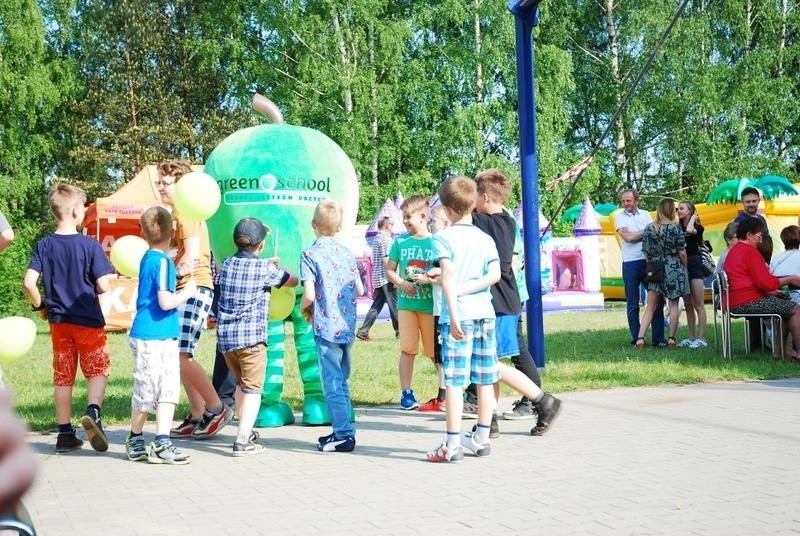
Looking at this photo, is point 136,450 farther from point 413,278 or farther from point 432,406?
point 432,406

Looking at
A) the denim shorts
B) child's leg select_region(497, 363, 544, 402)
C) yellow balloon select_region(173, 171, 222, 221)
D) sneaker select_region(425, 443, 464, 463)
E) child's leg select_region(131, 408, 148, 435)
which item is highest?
yellow balloon select_region(173, 171, 222, 221)

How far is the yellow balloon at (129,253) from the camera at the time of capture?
6.20 metres

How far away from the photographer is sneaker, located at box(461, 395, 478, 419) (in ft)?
23.8

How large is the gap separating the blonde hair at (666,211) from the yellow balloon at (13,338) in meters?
9.20

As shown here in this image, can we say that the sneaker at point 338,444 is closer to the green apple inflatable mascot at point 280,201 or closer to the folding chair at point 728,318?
the green apple inflatable mascot at point 280,201

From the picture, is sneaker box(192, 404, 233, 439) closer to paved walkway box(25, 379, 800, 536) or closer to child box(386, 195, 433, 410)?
paved walkway box(25, 379, 800, 536)

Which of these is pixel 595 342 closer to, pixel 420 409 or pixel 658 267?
pixel 658 267

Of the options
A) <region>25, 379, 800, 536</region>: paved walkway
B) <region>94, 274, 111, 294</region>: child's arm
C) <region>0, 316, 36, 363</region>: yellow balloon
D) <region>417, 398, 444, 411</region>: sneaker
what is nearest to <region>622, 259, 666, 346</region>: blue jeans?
<region>25, 379, 800, 536</region>: paved walkway

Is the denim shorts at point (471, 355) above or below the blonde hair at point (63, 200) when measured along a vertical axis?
below

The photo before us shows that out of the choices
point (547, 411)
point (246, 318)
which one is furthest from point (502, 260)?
point (246, 318)

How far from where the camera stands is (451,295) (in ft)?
18.2

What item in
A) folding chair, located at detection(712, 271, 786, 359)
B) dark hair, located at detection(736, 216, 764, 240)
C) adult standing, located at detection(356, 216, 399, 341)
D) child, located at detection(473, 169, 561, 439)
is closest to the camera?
child, located at detection(473, 169, 561, 439)

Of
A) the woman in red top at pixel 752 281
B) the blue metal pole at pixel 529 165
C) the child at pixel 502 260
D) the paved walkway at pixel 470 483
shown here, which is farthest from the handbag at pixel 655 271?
the child at pixel 502 260

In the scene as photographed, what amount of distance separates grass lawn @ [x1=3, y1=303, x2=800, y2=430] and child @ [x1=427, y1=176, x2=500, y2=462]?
259 cm
